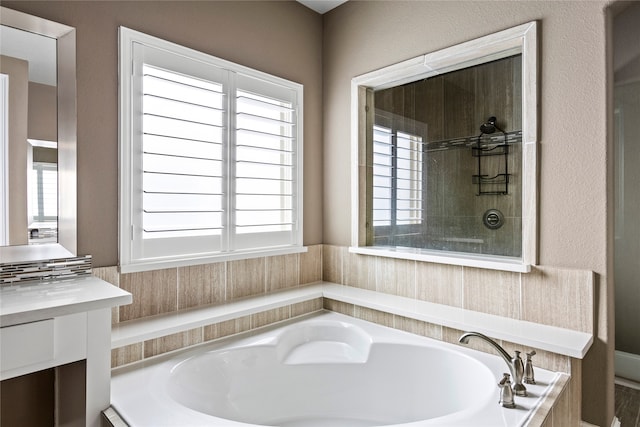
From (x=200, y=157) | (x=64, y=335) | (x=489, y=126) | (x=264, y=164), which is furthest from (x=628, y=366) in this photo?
(x=64, y=335)

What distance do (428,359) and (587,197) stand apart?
3.40 feet

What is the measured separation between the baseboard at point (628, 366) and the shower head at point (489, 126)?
2.00 m

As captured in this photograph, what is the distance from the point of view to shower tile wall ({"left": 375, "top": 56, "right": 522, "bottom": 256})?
75.4 inches

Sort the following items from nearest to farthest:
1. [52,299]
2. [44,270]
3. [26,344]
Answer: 1. [26,344]
2. [52,299]
3. [44,270]

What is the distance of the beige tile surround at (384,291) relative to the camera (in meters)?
1.65

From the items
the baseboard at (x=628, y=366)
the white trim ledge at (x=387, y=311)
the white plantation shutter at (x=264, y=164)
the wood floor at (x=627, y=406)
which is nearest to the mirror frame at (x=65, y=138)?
the white trim ledge at (x=387, y=311)

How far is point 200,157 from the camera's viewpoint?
6.64ft

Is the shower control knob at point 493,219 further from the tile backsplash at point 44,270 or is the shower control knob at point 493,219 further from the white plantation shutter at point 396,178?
the tile backsplash at point 44,270

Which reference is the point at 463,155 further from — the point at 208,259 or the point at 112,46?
the point at 112,46

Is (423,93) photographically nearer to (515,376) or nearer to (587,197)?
(587,197)

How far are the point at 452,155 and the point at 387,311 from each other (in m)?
0.97

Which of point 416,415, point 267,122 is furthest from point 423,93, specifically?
point 416,415

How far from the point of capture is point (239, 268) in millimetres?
2250

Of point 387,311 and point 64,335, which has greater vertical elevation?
point 64,335
